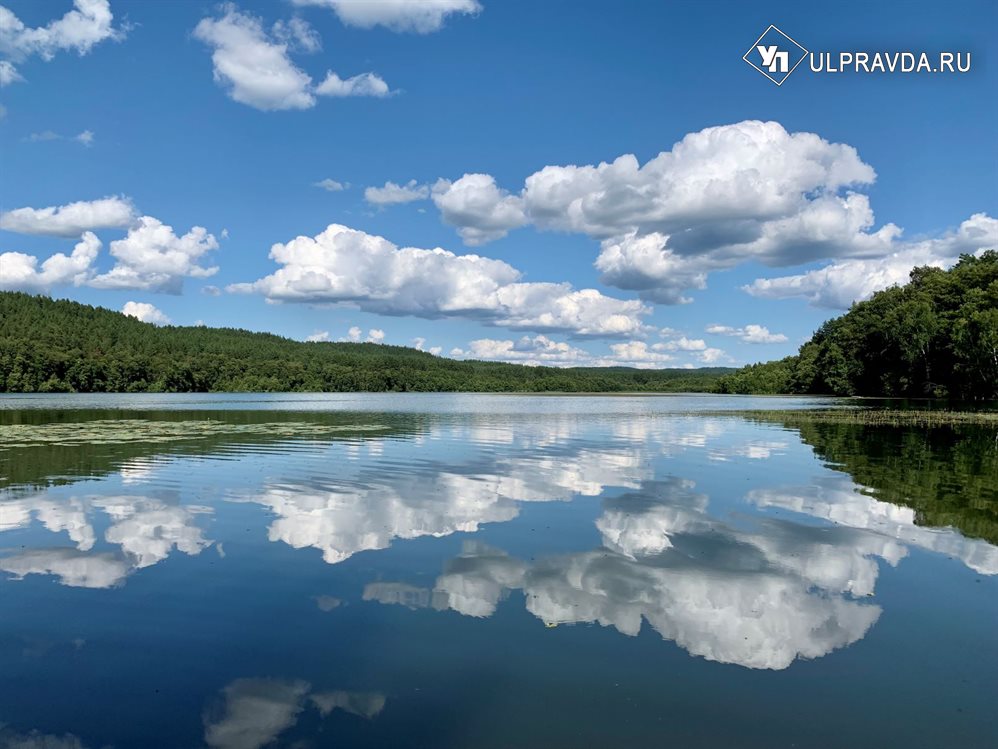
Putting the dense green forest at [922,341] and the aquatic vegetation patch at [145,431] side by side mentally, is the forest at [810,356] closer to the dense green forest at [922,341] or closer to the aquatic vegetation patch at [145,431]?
the dense green forest at [922,341]

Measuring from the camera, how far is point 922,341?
99.1 m

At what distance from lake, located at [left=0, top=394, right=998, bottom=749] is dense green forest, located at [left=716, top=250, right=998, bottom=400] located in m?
84.7

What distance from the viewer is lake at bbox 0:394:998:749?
6484mm

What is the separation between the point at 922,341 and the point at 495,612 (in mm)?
110011

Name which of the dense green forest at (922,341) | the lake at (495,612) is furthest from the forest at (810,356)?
the lake at (495,612)

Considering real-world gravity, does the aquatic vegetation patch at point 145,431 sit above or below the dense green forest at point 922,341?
below

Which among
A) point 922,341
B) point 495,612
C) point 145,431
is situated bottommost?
point 495,612

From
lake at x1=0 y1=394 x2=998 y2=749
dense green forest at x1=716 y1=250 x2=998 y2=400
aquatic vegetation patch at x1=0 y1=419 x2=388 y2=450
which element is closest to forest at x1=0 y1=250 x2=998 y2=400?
dense green forest at x1=716 y1=250 x2=998 y2=400

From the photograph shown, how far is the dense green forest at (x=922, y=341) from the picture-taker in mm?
88375

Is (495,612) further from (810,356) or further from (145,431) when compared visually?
(810,356)

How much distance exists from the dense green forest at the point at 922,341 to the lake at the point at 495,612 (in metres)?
84.7

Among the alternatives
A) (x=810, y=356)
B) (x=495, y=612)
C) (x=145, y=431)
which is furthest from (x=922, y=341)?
(x=495, y=612)

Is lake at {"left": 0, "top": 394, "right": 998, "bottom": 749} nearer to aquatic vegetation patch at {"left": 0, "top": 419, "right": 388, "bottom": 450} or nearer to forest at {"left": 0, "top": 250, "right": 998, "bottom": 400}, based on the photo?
aquatic vegetation patch at {"left": 0, "top": 419, "right": 388, "bottom": 450}

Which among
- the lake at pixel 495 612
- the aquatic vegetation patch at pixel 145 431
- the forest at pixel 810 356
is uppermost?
the forest at pixel 810 356
